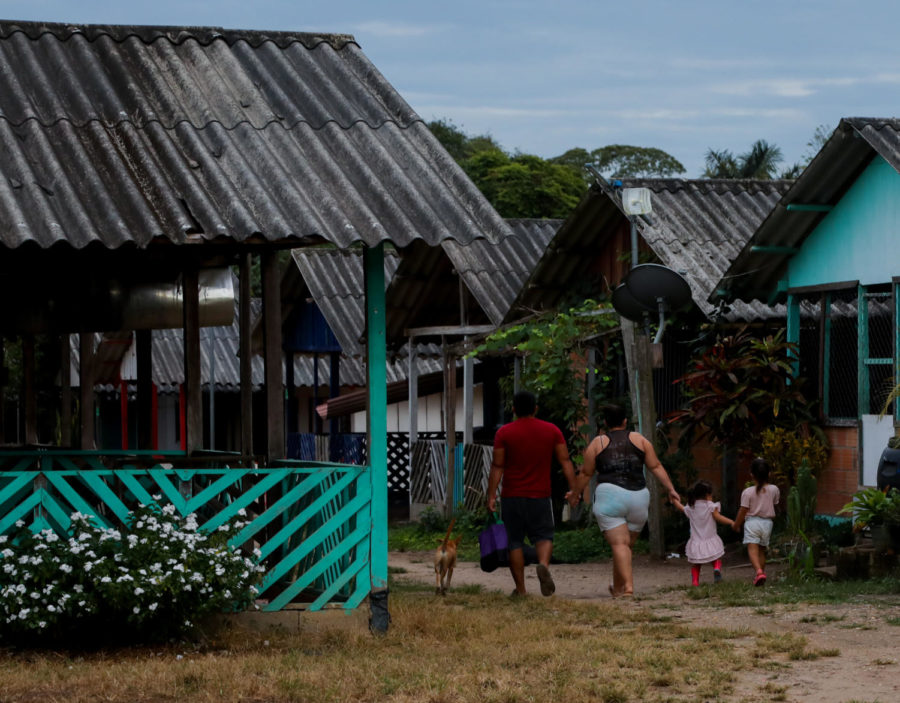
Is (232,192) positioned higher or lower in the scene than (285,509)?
higher

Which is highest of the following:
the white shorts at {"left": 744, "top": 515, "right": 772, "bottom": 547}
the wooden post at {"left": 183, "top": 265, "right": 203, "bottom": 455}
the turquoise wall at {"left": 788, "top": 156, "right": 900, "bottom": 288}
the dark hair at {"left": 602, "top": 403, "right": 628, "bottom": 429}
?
the turquoise wall at {"left": 788, "top": 156, "right": 900, "bottom": 288}

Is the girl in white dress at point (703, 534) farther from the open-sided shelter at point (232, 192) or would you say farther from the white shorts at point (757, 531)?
the open-sided shelter at point (232, 192)

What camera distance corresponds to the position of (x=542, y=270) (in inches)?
704

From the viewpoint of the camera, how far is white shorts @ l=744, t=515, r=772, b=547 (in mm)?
12148

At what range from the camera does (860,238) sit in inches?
540

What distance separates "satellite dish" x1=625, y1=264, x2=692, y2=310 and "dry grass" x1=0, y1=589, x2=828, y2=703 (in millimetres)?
4595

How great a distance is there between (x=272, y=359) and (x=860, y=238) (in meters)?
6.46

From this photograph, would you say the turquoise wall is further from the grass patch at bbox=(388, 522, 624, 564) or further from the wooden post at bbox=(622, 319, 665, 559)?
the grass patch at bbox=(388, 522, 624, 564)

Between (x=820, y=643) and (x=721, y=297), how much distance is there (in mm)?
6451

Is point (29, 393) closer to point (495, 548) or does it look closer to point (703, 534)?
point (495, 548)

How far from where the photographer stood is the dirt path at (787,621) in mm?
7316

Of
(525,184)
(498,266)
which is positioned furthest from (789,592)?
(525,184)

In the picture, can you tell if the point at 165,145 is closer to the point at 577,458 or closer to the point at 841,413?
the point at 841,413

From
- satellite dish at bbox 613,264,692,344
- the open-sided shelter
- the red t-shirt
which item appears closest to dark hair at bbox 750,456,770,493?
satellite dish at bbox 613,264,692,344
